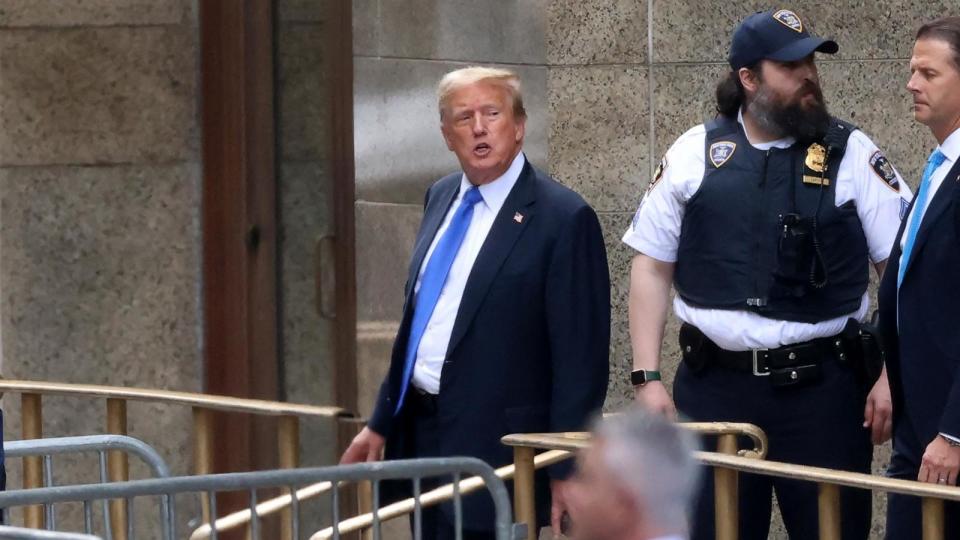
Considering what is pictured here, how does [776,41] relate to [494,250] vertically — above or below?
above

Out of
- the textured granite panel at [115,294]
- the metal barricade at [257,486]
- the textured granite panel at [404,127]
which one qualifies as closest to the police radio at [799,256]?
the metal barricade at [257,486]

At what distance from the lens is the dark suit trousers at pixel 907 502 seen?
487cm

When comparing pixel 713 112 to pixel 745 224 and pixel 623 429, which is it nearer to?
pixel 745 224

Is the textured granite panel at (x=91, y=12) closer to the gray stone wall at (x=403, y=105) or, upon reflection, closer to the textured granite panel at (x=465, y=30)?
the gray stone wall at (x=403, y=105)

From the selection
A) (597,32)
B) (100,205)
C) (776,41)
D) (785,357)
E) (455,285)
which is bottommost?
(785,357)

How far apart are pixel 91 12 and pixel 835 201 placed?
3354mm

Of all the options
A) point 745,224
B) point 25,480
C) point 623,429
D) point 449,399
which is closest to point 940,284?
point 745,224

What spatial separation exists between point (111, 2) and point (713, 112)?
2.38m

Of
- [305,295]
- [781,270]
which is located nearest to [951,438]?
[781,270]

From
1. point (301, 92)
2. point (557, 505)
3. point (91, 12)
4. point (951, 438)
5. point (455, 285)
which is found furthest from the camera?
point (301, 92)

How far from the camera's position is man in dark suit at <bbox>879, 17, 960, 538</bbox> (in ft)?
16.1

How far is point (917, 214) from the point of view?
5090 millimetres

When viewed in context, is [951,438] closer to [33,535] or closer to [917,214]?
[917,214]

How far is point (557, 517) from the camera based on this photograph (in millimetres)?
5207
